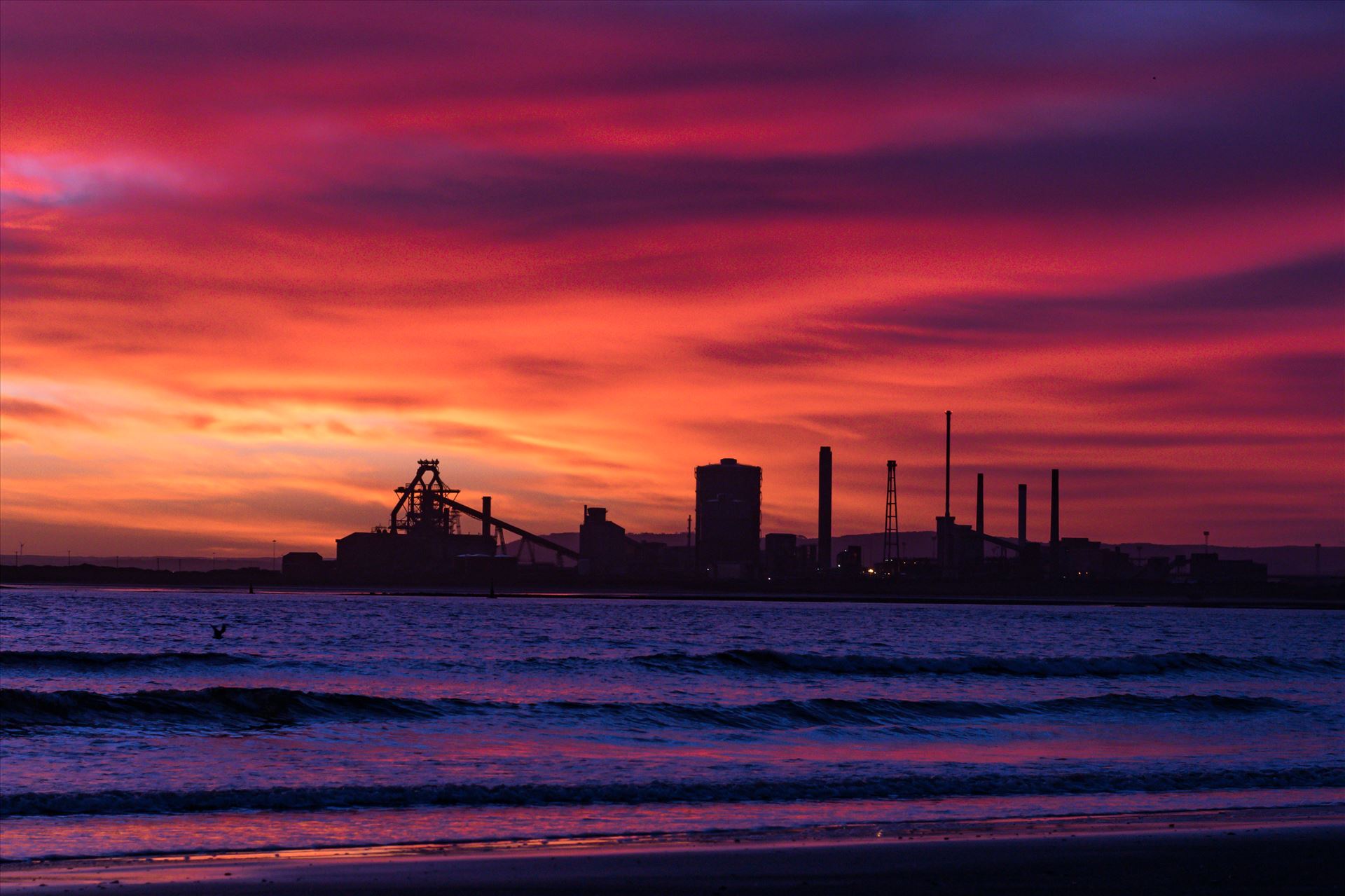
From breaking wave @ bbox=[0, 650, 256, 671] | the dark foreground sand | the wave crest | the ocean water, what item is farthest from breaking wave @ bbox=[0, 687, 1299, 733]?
breaking wave @ bbox=[0, 650, 256, 671]

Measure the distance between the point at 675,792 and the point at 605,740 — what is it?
704cm

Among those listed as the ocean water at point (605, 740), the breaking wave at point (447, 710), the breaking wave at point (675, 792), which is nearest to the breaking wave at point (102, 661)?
the ocean water at point (605, 740)

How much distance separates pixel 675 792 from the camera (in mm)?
18516

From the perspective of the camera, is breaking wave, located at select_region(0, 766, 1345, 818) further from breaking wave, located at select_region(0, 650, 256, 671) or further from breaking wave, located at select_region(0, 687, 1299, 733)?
breaking wave, located at select_region(0, 650, 256, 671)

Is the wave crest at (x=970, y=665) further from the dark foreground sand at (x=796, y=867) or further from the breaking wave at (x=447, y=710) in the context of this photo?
the dark foreground sand at (x=796, y=867)

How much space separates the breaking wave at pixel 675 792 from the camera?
16.4 m

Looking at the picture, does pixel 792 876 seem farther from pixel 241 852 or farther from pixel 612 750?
pixel 612 750

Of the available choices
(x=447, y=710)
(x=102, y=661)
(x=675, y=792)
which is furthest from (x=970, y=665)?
(x=675, y=792)

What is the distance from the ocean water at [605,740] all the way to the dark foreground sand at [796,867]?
1.13 meters

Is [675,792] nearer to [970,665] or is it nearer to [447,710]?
[447,710]

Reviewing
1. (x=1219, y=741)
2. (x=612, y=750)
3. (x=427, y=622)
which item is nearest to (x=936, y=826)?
(x=612, y=750)

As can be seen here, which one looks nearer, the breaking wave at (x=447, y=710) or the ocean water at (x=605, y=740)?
the ocean water at (x=605, y=740)

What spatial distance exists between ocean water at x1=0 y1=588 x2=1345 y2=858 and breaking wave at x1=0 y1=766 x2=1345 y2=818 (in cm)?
6

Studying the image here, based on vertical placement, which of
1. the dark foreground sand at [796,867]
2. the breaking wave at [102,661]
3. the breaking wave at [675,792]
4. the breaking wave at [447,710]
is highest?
the dark foreground sand at [796,867]
